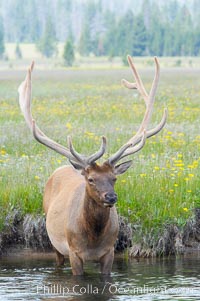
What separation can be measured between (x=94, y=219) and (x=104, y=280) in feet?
2.68

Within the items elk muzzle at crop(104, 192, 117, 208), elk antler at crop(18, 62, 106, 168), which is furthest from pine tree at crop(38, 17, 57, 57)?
elk muzzle at crop(104, 192, 117, 208)

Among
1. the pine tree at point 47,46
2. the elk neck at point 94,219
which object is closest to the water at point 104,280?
the elk neck at point 94,219

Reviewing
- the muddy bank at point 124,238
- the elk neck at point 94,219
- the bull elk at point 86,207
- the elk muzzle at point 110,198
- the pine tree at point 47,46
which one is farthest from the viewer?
the pine tree at point 47,46

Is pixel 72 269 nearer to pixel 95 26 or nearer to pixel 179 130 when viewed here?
pixel 179 130

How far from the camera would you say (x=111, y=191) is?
937 centimetres

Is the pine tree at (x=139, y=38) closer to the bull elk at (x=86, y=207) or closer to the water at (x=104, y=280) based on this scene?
the water at (x=104, y=280)

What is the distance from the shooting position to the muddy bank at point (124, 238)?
38.4ft

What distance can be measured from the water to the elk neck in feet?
1.93

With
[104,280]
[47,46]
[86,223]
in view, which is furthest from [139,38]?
[86,223]

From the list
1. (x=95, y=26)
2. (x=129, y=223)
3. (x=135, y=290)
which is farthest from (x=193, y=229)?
(x=95, y=26)

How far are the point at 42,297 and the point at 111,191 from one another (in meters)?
1.34

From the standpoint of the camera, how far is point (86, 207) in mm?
10039

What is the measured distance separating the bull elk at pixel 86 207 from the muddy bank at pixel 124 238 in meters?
0.86

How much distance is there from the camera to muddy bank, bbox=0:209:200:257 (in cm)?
1171
